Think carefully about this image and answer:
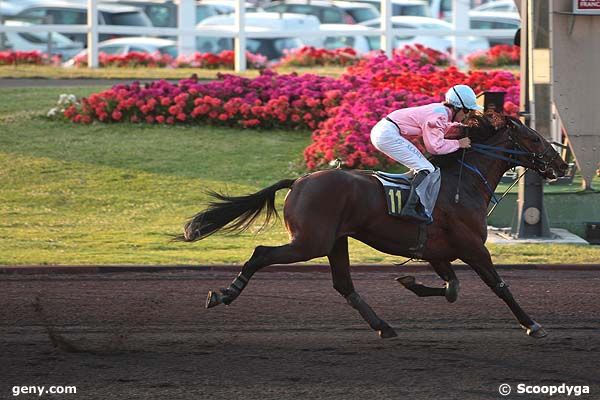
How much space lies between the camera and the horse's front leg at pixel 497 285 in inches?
358

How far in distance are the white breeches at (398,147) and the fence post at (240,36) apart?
47.2 ft

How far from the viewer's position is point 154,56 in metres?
25.9

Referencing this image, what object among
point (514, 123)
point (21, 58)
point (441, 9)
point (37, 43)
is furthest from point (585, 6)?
point (441, 9)

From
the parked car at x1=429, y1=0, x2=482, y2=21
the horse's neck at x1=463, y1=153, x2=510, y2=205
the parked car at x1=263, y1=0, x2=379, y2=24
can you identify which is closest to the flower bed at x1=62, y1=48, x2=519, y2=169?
the horse's neck at x1=463, y1=153, x2=510, y2=205

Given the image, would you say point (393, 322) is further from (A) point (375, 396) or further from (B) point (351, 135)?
(B) point (351, 135)

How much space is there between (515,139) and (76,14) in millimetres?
21224

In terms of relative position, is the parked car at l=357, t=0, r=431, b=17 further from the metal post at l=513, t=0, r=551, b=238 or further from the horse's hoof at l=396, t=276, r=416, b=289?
the horse's hoof at l=396, t=276, r=416, b=289

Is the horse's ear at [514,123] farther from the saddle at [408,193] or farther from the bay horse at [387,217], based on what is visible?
the saddle at [408,193]

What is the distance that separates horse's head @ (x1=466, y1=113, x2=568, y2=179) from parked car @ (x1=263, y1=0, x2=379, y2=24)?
22.6 m

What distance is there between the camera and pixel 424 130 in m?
9.55

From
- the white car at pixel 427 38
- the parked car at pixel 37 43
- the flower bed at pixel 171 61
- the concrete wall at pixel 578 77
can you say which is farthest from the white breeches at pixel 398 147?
the white car at pixel 427 38

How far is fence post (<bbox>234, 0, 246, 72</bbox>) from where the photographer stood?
23719 millimetres

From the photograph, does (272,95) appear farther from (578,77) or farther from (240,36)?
(578,77)

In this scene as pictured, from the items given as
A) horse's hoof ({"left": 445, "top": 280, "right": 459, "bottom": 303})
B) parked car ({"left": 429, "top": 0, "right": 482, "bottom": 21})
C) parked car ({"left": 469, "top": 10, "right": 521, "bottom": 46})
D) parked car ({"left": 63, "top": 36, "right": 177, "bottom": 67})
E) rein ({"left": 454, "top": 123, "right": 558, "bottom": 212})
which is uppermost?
parked car ({"left": 429, "top": 0, "right": 482, "bottom": 21})
